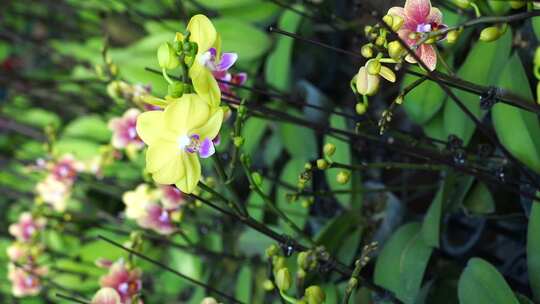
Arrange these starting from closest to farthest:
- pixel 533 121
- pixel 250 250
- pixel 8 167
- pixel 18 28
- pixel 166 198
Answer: pixel 533 121 → pixel 166 198 → pixel 250 250 → pixel 8 167 → pixel 18 28

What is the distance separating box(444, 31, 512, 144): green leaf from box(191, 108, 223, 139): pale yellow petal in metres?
0.29

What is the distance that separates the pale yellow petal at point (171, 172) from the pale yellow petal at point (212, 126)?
2 centimetres

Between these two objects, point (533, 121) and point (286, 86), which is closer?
point (533, 121)

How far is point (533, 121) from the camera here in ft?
1.81

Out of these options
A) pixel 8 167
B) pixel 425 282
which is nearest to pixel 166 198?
pixel 425 282

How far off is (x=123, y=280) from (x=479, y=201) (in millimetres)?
352

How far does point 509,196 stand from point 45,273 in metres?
0.59

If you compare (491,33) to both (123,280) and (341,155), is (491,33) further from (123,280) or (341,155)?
(123,280)

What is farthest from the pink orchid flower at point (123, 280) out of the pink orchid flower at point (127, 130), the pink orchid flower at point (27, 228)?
the pink orchid flower at point (27, 228)

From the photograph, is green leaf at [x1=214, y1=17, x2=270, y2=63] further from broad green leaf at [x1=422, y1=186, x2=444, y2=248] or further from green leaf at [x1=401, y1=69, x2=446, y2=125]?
broad green leaf at [x1=422, y1=186, x2=444, y2=248]

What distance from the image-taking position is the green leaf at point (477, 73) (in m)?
0.60

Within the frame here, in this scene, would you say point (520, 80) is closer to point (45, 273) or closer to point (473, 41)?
point (473, 41)

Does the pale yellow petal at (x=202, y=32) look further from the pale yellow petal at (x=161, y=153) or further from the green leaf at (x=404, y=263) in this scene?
the green leaf at (x=404, y=263)

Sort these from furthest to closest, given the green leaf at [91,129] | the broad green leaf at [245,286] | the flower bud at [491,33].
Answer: the green leaf at [91,129] < the broad green leaf at [245,286] < the flower bud at [491,33]
